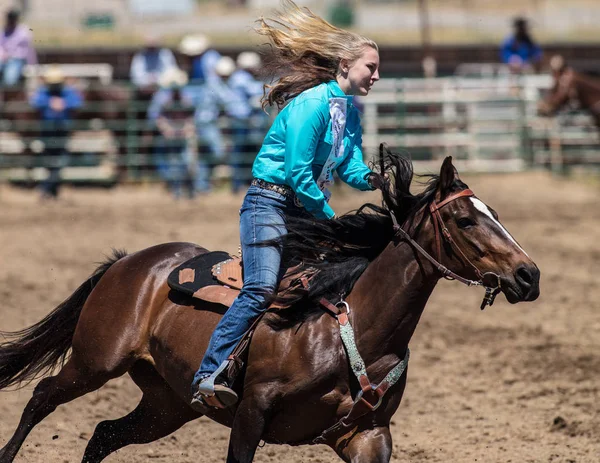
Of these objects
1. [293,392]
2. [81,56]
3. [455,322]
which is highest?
[81,56]

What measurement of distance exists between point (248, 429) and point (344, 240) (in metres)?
0.88

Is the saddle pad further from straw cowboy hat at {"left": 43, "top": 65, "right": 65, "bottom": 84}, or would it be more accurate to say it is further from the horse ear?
straw cowboy hat at {"left": 43, "top": 65, "right": 65, "bottom": 84}

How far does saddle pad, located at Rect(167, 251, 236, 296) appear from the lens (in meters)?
4.27

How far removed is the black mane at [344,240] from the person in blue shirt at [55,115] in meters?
10.3

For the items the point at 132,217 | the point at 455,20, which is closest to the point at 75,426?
the point at 132,217

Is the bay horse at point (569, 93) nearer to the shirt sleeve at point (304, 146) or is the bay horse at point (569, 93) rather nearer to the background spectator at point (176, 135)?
the background spectator at point (176, 135)

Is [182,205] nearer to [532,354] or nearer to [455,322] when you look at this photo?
[455,322]

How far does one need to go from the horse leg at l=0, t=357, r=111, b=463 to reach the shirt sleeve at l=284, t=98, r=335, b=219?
142 cm

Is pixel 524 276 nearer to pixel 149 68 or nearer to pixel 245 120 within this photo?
pixel 245 120

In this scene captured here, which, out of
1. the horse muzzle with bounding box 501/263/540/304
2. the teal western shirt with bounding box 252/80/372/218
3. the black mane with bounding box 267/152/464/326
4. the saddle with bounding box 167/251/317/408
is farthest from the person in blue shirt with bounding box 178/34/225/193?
the horse muzzle with bounding box 501/263/540/304

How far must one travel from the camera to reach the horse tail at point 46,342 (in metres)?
4.85

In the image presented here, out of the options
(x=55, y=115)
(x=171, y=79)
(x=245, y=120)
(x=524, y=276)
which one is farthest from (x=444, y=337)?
(x=55, y=115)

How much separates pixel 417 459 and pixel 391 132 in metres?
11.0

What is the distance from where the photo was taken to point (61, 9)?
24.8 m
